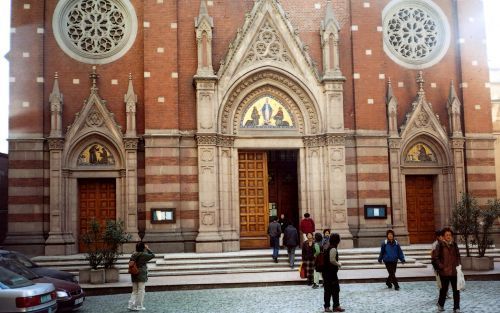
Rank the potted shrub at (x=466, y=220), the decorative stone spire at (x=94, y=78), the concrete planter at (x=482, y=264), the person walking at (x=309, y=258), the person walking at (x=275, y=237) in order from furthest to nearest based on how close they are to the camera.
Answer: the decorative stone spire at (x=94, y=78) → the person walking at (x=275, y=237) → the potted shrub at (x=466, y=220) → the concrete planter at (x=482, y=264) → the person walking at (x=309, y=258)

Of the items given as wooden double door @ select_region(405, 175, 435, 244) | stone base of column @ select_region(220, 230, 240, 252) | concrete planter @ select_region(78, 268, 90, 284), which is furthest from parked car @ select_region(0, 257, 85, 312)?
wooden double door @ select_region(405, 175, 435, 244)

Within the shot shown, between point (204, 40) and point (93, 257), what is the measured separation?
34.6 ft

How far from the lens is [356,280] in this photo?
19.7 m

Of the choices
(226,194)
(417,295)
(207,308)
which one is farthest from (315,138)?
(207,308)

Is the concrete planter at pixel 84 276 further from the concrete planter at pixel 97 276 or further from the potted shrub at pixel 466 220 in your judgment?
the potted shrub at pixel 466 220

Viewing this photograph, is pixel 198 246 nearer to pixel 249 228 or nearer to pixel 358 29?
pixel 249 228

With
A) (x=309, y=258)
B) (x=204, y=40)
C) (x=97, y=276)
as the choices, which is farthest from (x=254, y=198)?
(x=97, y=276)

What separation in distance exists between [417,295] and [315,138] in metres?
10.9

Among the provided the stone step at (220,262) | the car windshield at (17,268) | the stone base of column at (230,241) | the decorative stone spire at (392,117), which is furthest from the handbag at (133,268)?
the decorative stone spire at (392,117)

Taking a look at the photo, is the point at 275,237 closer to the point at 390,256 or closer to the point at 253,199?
the point at 253,199

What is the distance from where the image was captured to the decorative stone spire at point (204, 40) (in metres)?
25.5

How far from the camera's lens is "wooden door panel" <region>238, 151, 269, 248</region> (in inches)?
1032

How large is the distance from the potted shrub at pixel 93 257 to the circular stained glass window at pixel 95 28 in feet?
30.4

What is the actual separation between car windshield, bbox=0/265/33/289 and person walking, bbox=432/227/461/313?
8.97m
